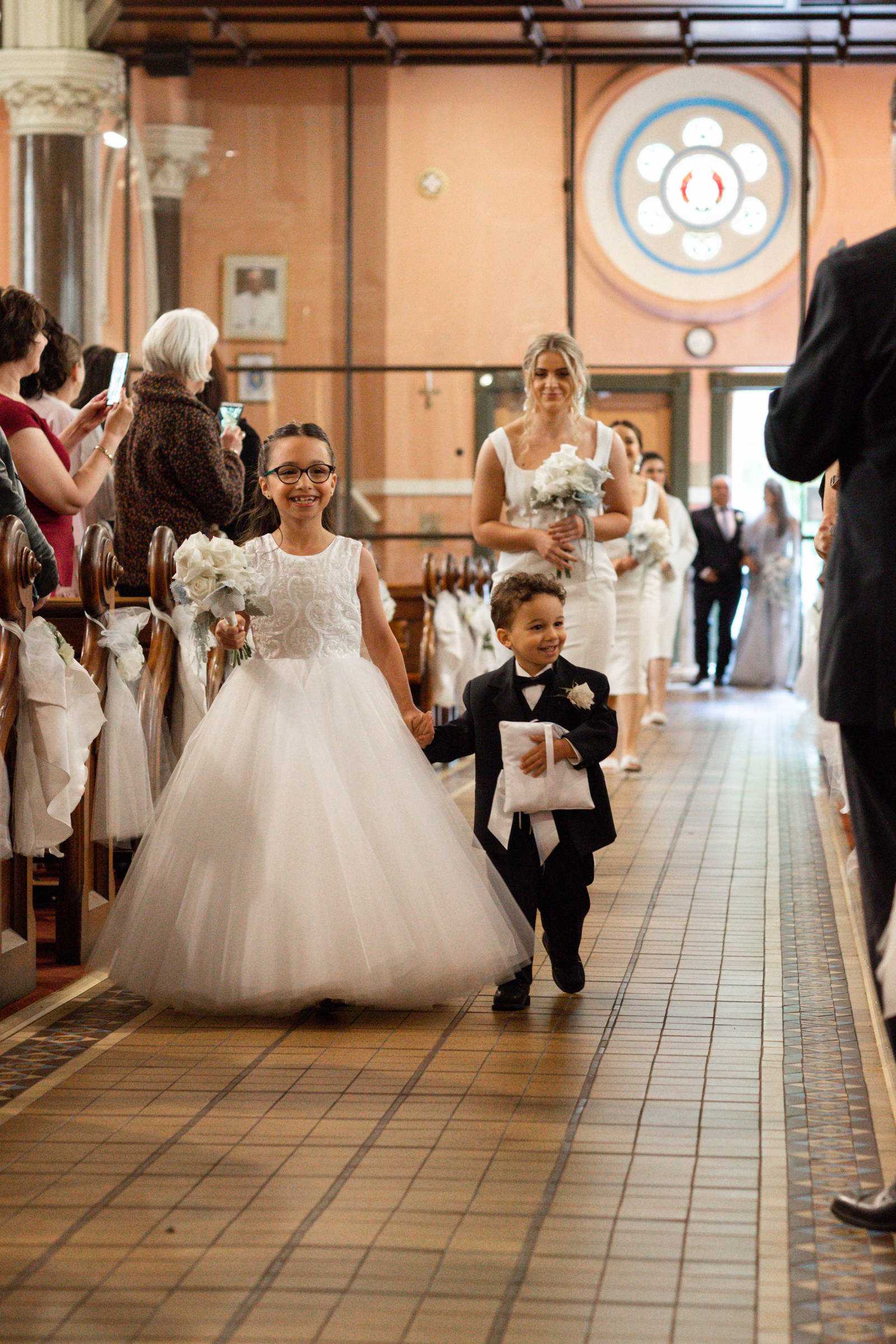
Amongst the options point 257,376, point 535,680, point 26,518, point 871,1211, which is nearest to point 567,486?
point 535,680

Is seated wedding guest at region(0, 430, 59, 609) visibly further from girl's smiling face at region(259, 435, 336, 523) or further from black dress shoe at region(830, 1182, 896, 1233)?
black dress shoe at region(830, 1182, 896, 1233)

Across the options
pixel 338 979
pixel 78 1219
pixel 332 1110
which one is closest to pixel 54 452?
pixel 338 979

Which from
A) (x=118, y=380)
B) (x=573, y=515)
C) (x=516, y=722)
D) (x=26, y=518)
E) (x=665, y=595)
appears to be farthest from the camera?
(x=665, y=595)

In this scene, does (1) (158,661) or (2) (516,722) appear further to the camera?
(1) (158,661)

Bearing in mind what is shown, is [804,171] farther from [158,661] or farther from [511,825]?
[511,825]

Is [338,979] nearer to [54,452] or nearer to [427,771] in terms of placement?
[427,771]

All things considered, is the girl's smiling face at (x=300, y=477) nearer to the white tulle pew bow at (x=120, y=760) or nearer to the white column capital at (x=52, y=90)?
the white tulle pew bow at (x=120, y=760)

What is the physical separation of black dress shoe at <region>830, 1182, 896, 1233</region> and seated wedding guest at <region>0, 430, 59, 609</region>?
2.51 meters

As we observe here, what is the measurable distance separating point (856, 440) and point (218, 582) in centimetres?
189

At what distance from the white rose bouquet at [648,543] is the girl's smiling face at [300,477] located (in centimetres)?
574

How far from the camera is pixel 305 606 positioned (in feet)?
14.5

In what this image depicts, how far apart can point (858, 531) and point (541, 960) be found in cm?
232

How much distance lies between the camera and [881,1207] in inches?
109

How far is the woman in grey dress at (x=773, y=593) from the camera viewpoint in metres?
16.8
